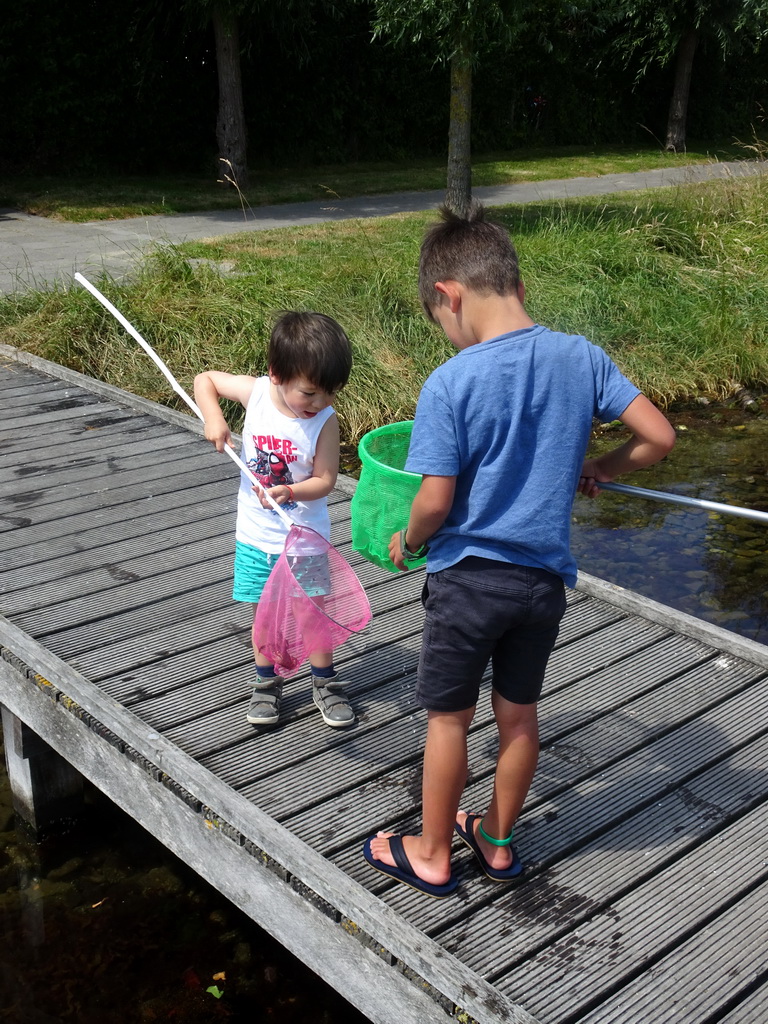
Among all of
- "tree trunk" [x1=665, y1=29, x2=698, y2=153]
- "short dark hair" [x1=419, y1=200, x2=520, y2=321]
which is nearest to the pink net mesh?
Result: "short dark hair" [x1=419, y1=200, x2=520, y2=321]

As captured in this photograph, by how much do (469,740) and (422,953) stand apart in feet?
3.01

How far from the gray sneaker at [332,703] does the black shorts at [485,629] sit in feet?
2.77

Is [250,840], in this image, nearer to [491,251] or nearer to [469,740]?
[469,740]

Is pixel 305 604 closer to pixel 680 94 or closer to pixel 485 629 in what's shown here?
pixel 485 629

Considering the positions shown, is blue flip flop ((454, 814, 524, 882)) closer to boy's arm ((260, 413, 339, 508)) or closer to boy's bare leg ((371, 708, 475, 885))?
boy's bare leg ((371, 708, 475, 885))

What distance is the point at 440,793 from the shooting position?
2.33 metres

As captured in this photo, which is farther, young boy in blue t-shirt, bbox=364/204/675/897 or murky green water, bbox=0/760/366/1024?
murky green water, bbox=0/760/366/1024

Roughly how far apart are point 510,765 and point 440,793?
6.7 inches

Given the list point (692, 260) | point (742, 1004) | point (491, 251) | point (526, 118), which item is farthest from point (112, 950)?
point (526, 118)

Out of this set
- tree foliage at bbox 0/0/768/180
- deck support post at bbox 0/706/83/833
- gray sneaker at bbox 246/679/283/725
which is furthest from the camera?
tree foliage at bbox 0/0/768/180

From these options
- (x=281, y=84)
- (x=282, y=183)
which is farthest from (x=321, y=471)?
(x=281, y=84)

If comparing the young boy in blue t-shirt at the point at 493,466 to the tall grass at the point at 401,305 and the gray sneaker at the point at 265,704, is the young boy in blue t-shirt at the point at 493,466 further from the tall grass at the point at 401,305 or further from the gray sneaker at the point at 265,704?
the tall grass at the point at 401,305

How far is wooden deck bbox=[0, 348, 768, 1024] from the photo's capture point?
7.41 ft

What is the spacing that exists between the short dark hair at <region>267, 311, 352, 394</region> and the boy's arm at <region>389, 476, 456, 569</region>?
0.68 meters
